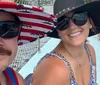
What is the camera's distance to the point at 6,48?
1.89 metres

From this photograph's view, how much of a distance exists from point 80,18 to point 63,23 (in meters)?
0.15

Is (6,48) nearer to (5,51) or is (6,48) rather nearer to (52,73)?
(5,51)

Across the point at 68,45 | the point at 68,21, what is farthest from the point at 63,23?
the point at 68,45

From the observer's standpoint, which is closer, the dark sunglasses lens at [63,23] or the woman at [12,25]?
the woman at [12,25]

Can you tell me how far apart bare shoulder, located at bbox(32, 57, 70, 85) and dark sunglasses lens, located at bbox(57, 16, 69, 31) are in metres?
0.27

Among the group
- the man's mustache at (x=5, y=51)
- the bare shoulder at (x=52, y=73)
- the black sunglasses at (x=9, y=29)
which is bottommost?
the bare shoulder at (x=52, y=73)

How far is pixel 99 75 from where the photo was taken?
470 cm

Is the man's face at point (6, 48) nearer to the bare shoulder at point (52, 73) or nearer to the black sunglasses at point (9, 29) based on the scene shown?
the black sunglasses at point (9, 29)

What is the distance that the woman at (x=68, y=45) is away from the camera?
2.43 meters

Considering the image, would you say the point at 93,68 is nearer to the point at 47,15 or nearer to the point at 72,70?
the point at 72,70

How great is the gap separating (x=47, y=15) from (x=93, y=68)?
107cm

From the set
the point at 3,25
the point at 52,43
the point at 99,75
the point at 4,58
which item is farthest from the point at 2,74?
the point at 52,43

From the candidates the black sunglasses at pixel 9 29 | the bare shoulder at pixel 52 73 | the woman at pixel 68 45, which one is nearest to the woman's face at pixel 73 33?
the woman at pixel 68 45

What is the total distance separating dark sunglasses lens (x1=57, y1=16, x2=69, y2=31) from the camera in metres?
2.40
